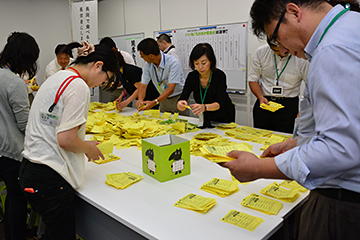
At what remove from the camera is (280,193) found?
132 cm

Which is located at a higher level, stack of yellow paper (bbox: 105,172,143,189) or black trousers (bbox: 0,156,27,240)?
stack of yellow paper (bbox: 105,172,143,189)

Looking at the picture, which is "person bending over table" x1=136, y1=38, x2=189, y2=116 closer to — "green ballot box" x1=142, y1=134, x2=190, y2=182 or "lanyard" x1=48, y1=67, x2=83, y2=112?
"green ballot box" x1=142, y1=134, x2=190, y2=182

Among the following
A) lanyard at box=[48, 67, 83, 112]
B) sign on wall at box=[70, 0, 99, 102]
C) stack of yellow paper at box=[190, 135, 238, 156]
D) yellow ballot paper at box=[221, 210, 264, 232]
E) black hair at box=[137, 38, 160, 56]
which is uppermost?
sign on wall at box=[70, 0, 99, 102]

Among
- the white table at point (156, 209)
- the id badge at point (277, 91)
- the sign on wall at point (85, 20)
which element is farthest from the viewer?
the sign on wall at point (85, 20)

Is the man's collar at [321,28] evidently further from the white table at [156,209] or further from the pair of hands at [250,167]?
the white table at [156,209]

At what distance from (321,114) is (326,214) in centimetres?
38

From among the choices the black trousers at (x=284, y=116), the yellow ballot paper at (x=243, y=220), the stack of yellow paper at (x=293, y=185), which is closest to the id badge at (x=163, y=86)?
the black trousers at (x=284, y=116)

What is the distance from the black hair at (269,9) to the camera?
83 cm

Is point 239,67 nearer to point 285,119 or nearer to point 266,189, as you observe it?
point 285,119

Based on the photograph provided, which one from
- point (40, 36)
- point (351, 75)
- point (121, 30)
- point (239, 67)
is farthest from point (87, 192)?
point (40, 36)

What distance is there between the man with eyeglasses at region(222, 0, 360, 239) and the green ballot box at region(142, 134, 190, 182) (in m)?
0.51

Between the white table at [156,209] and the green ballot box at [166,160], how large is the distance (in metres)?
0.04

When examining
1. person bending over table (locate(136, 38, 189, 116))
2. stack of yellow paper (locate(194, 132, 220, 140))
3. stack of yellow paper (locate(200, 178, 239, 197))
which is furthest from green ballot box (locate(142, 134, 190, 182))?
person bending over table (locate(136, 38, 189, 116))

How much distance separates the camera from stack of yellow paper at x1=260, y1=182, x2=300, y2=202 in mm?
1273
